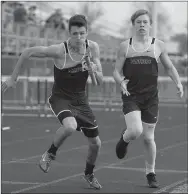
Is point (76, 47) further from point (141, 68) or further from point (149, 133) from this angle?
point (149, 133)

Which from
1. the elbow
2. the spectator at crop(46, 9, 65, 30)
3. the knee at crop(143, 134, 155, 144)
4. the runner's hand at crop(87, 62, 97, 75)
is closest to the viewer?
the runner's hand at crop(87, 62, 97, 75)

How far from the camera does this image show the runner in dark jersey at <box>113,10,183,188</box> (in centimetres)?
653

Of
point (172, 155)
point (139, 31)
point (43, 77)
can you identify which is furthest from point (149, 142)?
point (43, 77)

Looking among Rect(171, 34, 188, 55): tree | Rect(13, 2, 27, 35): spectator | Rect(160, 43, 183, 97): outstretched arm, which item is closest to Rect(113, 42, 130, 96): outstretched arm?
Rect(160, 43, 183, 97): outstretched arm

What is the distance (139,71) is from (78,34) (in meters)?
0.89

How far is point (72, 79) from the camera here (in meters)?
6.90

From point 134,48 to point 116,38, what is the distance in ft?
107

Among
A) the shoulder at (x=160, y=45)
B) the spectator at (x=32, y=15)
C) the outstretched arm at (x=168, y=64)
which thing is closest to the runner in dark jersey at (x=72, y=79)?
the shoulder at (x=160, y=45)

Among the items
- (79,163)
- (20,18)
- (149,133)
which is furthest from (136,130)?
(20,18)

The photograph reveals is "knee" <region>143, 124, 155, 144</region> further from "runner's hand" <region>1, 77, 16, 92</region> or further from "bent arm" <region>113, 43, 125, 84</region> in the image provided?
"runner's hand" <region>1, 77, 16, 92</region>

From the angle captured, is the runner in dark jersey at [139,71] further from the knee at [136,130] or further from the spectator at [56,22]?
the spectator at [56,22]

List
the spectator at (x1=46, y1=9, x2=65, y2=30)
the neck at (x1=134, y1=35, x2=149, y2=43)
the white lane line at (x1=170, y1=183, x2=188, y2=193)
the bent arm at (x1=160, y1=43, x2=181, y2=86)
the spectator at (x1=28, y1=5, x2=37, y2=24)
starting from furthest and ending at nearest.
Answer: the spectator at (x1=28, y1=5, x2=37, y2=24) < the spectator at (x1=46, y1=9, x2=65, y2=30) < the white lane line at (x1=170, y1=183, x2=188, y2=193) < the bent arm at (x1=160, y1=43, x2=181, y2=86) < the neck at (x1=134, y1=35, x2=149, y2=43)

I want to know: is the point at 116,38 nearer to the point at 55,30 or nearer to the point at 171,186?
the point at 55,30

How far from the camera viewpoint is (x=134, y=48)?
21.8 ft
